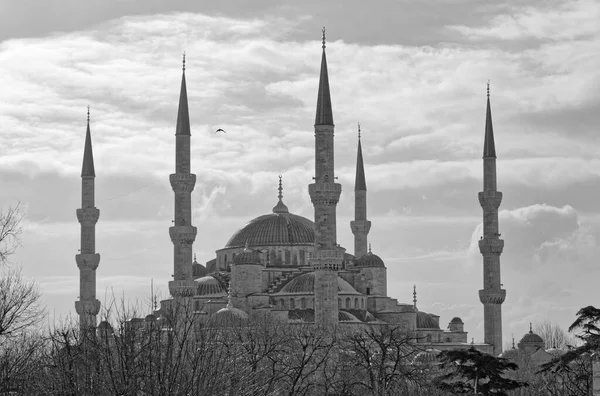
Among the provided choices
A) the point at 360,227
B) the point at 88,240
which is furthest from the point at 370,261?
the point at 88,240

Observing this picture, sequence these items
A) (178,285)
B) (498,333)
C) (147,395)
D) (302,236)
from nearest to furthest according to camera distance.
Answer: (147,395) < (178,285) < (498,333) < (302,236)

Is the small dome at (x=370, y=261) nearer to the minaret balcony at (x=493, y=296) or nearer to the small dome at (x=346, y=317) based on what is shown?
the small dome at (x=346, y=317)

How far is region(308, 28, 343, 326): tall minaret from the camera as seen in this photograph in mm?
62188

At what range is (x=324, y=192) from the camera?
62.7 meters

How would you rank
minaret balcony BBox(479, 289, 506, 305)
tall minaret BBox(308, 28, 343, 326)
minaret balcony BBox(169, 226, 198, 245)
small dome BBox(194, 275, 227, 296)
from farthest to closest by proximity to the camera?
small dome BBox(194, 275, 227, 296) < minaret balcony BBox(479, 289, 506, 305) < minaret balcony BBox(169, 226, 198, 245) < tall minaret BBox(308, 28, 343, 326)

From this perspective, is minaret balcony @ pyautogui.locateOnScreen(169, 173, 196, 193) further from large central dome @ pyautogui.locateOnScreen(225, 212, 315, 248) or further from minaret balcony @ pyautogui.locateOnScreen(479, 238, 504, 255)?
minaret balcony @ pyautogui.locateOnScreen(479, 238, 504, 255)

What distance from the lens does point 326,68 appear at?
64.4 metres

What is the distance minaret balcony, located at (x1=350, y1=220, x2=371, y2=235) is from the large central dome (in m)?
2.58

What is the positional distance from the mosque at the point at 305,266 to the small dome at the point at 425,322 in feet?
0.28

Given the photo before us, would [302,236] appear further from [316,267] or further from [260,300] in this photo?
[316,267]

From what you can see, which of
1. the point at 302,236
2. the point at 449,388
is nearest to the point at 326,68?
the point at 302,236

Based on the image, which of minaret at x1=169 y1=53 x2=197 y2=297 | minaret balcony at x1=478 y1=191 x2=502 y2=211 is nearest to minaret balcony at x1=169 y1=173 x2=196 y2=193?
minaret at x1=169 y1=53 x2=197 y2=297

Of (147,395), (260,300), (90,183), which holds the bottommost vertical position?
(147,395)

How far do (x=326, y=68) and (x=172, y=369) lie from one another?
140 ft
